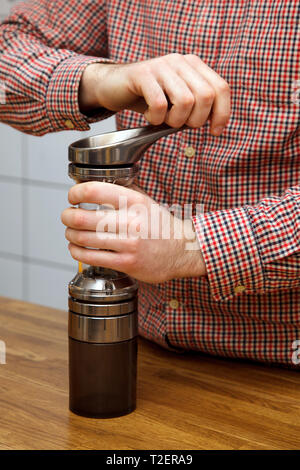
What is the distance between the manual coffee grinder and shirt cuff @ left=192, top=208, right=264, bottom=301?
12 cm

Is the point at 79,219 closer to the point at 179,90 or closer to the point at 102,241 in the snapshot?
the point at 102,241

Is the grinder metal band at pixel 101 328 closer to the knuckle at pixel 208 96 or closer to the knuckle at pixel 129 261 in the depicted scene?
the knuckle at pixel 129 261

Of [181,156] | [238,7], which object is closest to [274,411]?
[181,156]

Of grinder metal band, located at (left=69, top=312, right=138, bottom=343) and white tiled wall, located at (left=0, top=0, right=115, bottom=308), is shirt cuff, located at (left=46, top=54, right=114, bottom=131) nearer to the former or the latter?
grinder metal band, located at (left=69, top=312, right=138, bottom=343)

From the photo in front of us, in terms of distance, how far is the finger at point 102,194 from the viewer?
733 mm

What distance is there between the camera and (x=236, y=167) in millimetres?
987

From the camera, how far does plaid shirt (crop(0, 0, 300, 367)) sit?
0.96 meters

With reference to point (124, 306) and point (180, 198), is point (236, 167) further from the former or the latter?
point (124, 306)

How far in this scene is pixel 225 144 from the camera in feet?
3.31

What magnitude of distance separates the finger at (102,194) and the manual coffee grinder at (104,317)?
0.04 ft

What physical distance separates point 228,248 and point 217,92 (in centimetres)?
20

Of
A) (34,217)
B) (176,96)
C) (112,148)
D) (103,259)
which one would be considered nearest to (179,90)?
(176,96)

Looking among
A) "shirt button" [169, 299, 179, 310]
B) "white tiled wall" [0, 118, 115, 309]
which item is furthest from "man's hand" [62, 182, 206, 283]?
"white tiled wall" [0, 118, 115, 309]

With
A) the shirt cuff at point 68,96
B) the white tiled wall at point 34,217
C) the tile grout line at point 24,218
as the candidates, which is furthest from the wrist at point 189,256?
the tile grout line at point 24,218
